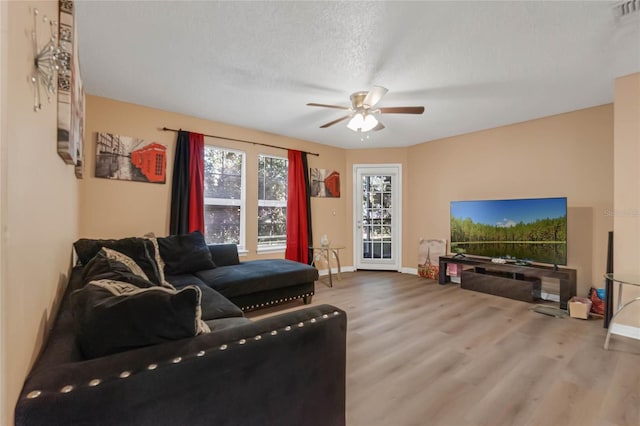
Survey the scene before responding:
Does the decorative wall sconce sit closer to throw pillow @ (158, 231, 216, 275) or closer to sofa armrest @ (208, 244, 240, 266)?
throw pillow @ (158, 231, 216, 275)

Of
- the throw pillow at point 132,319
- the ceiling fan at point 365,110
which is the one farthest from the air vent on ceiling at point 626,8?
the throw pillow at point 132,319

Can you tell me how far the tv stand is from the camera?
3383 mm

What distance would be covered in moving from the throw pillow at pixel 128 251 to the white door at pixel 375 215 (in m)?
3.92

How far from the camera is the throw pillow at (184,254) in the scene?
3072 millimetres

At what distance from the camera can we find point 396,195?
5645mm

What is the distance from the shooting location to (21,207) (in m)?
0.74

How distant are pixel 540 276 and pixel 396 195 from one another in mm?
2685

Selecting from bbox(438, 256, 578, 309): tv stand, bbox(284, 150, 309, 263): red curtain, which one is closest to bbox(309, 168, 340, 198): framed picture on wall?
bbox(284, 150, 309, 263): red curtain

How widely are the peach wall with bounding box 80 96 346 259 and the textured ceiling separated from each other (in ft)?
0.72

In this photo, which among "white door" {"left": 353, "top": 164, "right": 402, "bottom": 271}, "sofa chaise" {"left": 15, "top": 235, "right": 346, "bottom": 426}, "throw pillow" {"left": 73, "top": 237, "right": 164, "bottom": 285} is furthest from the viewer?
"white door" {"left": 353, "top": 164, "right": 402, "bottom": 271}

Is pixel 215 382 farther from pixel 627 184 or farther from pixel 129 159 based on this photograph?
pixel 627 184

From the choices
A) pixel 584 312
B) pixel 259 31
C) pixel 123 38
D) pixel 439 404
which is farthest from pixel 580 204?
pixel 123 38

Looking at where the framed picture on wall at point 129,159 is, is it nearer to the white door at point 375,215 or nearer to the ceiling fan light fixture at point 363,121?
the ceiling fan light fixture at point 363,121

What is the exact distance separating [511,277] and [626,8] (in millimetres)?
3188
